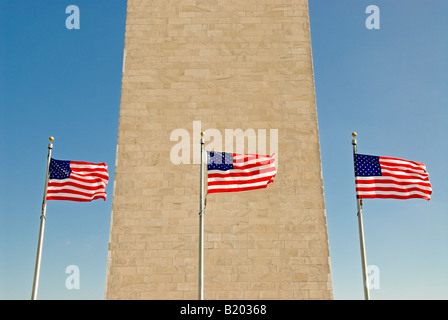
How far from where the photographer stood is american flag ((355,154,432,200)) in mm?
15570

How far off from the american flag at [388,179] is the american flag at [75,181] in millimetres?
9637

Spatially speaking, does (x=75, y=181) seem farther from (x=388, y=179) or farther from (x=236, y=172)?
(x=388, y=179)

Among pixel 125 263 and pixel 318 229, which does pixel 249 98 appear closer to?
pixel 318 229

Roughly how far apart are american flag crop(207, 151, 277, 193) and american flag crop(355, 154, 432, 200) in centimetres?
325

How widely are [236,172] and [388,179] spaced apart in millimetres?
5399

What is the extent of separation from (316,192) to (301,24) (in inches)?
364

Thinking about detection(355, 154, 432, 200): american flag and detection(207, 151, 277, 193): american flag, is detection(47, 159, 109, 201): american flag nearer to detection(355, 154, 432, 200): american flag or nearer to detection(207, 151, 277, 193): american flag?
detection(207, 151, 277, 193): american flag

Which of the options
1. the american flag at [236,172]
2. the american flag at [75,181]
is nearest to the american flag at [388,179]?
the american flag at [236,172]

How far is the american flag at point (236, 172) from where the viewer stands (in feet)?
50.5

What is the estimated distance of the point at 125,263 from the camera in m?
19.8

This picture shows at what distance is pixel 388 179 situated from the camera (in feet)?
51.2

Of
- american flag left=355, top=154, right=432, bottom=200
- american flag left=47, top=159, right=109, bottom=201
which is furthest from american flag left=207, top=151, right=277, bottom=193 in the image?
american flag left=47, top=159, right=109, bottom=201

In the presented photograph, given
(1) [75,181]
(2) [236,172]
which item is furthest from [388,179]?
(1) [75,181]
